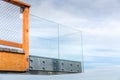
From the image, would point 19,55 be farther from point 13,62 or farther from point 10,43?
point 10,43

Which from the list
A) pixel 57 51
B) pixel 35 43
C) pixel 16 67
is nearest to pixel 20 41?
pixel 16 67

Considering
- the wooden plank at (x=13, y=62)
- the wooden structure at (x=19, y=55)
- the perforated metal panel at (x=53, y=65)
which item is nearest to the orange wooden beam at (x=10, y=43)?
the wooden structure at (x=19, y=55)

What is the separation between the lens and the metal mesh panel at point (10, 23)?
8305mm

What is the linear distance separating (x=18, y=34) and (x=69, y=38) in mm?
3983

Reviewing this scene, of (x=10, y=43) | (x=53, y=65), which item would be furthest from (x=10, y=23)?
(x=53, y=65)

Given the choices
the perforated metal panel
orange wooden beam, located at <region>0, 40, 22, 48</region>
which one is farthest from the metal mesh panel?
the perforated metal panel

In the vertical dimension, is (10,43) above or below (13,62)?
above

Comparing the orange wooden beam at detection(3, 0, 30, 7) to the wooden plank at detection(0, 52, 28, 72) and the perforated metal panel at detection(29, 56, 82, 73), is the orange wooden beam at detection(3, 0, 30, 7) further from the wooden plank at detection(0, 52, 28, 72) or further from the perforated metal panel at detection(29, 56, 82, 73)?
the perforated metal panel at detection(29, 56, 82, 73)

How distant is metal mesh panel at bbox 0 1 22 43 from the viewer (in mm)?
8305

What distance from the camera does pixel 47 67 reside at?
420 inches

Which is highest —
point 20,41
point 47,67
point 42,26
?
point 42,26

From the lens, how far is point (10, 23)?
8.49m

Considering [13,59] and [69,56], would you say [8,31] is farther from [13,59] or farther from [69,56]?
[69,56]

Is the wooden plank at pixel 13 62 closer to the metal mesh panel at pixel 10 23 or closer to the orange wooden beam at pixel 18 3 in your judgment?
the metal mesh panel at pixel 10 23
